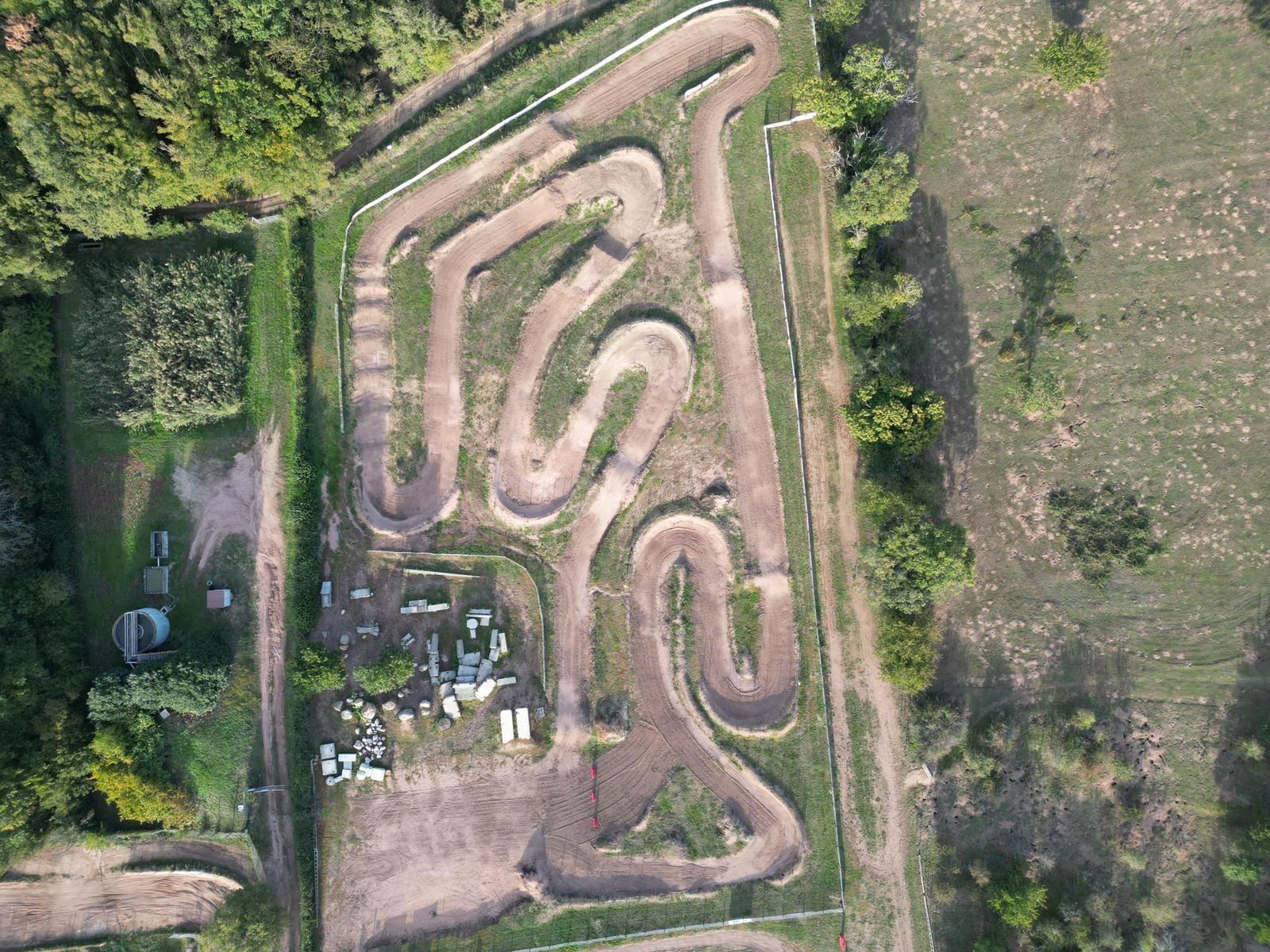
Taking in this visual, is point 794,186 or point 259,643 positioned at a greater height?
point 794,186

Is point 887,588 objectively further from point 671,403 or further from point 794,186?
point 794,186

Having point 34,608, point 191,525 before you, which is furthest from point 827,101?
point 34,608

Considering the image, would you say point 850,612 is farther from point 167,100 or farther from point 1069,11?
point 167,100

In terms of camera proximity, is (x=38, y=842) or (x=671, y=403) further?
(x=671, y=403)

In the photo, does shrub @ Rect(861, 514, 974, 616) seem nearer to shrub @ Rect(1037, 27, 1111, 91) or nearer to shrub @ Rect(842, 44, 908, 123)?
shrub @ Rect(842, 44, 908, 123)

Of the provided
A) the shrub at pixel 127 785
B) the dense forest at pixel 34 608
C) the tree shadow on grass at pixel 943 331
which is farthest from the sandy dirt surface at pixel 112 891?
the tree shadow on grass at pixel 943 331

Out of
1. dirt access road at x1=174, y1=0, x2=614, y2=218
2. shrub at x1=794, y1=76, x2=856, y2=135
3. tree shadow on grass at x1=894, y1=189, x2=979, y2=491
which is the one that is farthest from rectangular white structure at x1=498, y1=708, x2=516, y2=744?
shrub at x1=794, y1=76, x2=856, y2=135

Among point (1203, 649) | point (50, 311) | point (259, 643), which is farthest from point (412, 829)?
point (1203, 649)
